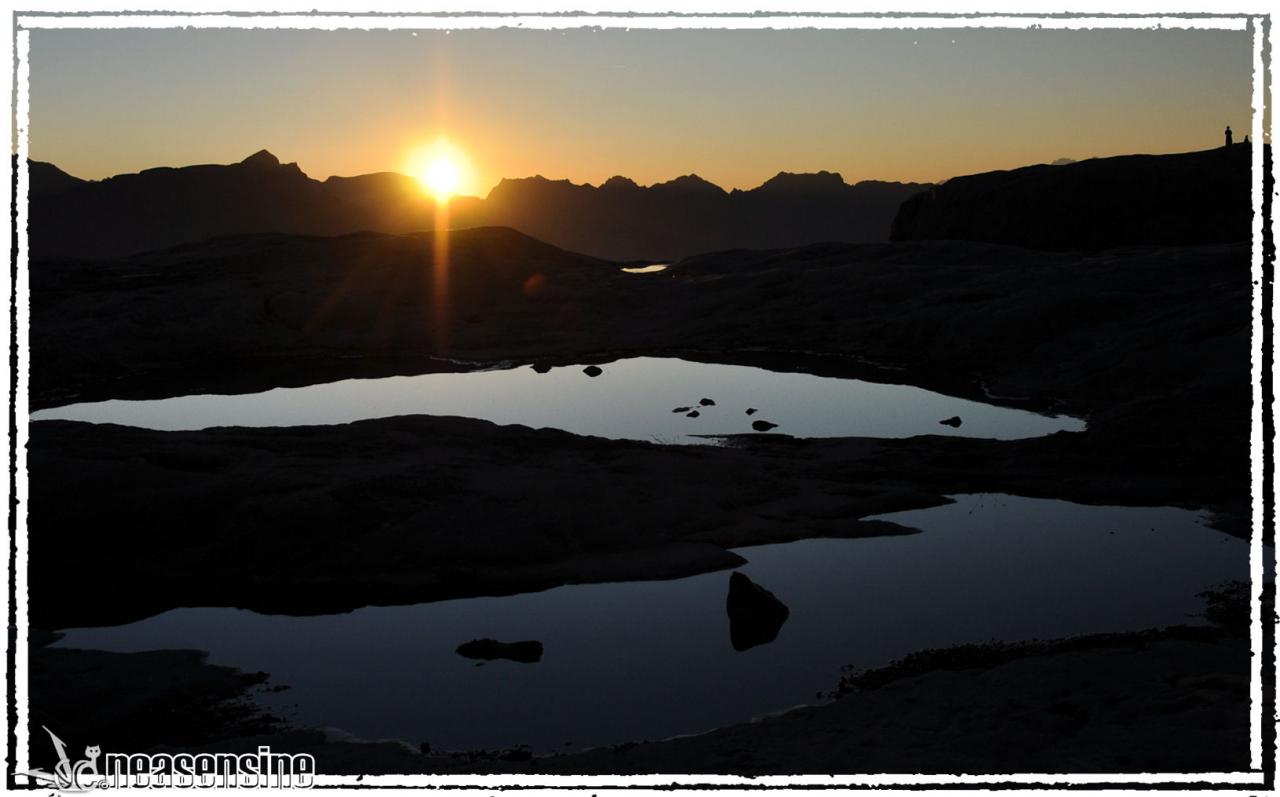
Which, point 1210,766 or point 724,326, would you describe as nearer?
point 1210,766

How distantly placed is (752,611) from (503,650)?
345 cm

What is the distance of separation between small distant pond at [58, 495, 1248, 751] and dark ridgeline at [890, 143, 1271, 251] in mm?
62103

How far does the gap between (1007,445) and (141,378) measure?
113ft

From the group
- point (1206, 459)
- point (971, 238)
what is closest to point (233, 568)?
point (1206, 459)

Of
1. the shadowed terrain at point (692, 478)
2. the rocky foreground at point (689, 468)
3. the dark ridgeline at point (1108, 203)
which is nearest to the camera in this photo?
the shadowed terrain at point (692, 478)

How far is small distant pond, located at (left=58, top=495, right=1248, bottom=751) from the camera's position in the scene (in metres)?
13.0

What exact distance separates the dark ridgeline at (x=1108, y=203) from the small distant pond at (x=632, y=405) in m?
45.6

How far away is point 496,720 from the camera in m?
12.7

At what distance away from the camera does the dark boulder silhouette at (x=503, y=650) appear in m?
14.7

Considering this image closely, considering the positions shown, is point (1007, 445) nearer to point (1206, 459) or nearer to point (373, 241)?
point (1206, 459)
